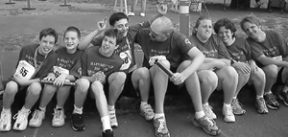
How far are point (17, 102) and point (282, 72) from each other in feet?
9.58

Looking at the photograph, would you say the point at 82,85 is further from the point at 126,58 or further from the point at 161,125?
the point at 161,125

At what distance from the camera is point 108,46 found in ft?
10.8

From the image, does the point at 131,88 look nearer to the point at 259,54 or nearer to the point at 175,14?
the point at 259,54

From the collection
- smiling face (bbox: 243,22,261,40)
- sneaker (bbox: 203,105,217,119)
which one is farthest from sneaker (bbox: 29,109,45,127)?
smiling face (bbox: 243,22,261,40)

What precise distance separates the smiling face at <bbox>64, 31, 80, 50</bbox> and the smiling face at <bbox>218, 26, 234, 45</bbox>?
1579 mm

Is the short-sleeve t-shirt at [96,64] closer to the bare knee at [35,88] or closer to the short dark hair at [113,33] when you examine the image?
the short dark hair at [113,33]

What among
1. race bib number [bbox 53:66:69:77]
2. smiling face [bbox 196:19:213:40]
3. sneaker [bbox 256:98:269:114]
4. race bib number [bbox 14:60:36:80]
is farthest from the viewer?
sneaker [bbox 256:98:269:114]

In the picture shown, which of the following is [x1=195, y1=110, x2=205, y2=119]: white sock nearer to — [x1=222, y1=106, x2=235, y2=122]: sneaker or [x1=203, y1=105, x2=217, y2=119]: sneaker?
[x1=203, y1=105, x2=217, y2=119]: sneaker

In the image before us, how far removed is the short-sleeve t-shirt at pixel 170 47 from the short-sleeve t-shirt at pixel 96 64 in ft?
1.31

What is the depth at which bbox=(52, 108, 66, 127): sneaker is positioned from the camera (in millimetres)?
3269

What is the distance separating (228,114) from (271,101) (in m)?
0.66

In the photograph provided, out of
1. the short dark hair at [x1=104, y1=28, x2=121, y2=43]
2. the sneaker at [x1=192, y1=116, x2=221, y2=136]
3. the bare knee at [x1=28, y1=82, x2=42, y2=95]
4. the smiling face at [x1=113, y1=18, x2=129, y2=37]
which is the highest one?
the smiling face at [x1=113, y1=18, x2=129, y2=37]

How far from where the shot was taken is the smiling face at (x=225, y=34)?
12.3ft

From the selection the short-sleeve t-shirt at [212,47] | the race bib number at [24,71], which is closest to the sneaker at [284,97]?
the short-sleeve t-shirt at [212,47]
